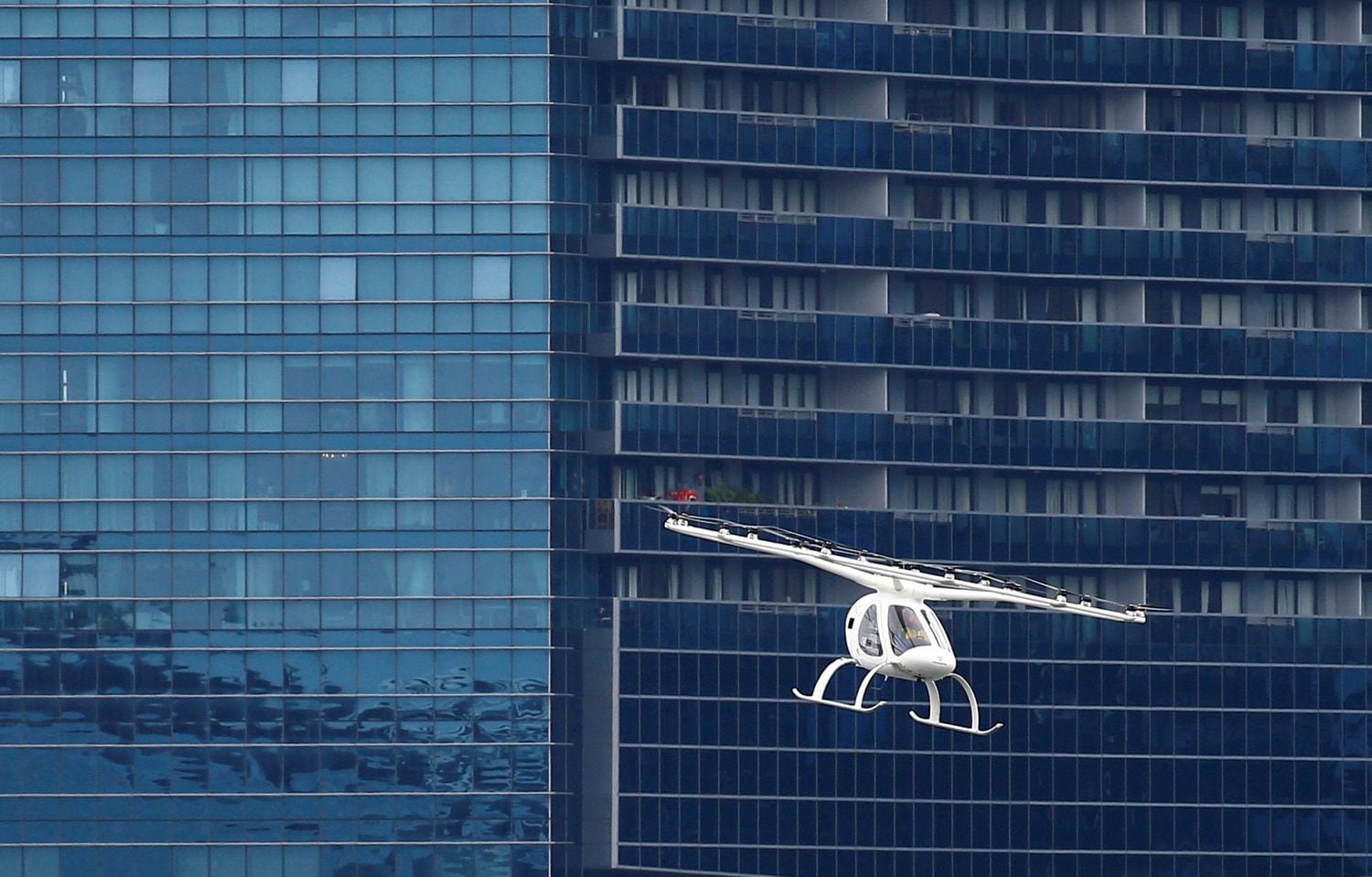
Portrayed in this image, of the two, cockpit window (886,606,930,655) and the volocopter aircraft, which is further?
cockpit window (886,606,930,655)

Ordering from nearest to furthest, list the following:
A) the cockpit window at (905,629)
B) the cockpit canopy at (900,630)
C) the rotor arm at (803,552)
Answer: the rotor arm at (803,552), the cockpit canopy at (900,630), the cockpit window at (905,629)

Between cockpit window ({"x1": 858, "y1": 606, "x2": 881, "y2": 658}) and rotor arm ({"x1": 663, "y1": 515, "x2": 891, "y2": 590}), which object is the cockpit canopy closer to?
cockpit window ({"x1": 858, "y1": 606, "x2": 881, "y2": 658})

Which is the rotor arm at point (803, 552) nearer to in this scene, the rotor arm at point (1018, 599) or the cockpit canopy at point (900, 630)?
the cockpit canopy at point (900, 630)

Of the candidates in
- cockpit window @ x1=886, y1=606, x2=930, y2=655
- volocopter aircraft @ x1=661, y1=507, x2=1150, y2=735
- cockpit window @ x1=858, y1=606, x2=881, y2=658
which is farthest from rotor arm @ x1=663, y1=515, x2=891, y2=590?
cockpit window @ x1=858, y1=606, x2=881, y2=658

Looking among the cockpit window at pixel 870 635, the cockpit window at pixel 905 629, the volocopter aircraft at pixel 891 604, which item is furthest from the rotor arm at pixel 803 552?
the cockpit window at pixel 870 635

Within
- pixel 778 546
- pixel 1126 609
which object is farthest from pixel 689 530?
pixel 1126 609
